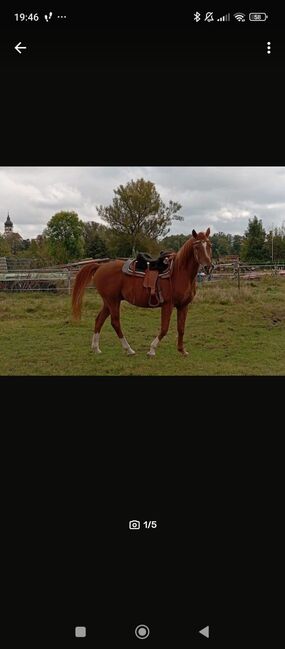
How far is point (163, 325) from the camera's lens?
1.55 meters

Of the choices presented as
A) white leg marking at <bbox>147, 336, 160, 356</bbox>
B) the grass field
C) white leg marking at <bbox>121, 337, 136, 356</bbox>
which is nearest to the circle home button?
the grass field

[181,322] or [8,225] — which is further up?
[8,225]

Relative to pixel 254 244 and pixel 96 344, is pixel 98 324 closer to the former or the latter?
pixel 96 344

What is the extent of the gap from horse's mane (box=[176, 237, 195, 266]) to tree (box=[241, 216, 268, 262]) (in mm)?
162

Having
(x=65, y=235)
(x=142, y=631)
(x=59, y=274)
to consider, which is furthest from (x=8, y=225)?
(x=142, y=631)

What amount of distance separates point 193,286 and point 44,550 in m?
1.10

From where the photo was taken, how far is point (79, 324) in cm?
158

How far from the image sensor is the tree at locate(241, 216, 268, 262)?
1.14 metres

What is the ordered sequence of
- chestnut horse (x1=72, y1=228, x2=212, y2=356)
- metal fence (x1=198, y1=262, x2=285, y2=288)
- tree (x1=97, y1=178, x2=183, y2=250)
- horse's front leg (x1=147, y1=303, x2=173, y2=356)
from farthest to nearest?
horse's front leg (x1=147, y1=303, x2=173, y2=356) → chestnut horse (x1=72, y1=228, x2=212, y2=356) → metal fence (x1=198, y1=262, x2=285, y2=288) → tree (x1=97, y1=178, x2=183, y2=250)

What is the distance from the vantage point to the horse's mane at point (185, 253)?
125 centimetres
